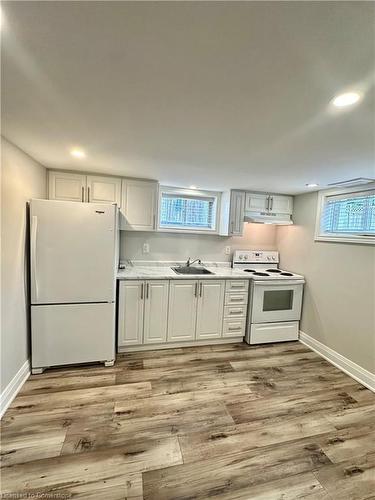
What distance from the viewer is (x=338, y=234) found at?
288 centimetres

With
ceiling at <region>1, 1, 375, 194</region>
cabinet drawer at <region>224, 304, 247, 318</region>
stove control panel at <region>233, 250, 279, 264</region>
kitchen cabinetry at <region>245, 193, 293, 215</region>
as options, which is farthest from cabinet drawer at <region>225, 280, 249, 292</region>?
ceiling at <region>1, 1, 375, 194</region>

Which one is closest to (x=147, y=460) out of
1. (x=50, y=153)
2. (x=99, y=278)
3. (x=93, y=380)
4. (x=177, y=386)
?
(x=177, y=386)

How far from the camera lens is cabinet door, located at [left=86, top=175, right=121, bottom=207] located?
112 inches

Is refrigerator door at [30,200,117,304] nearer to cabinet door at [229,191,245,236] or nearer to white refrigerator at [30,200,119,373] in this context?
white refrigerator at [30,200,119,373]

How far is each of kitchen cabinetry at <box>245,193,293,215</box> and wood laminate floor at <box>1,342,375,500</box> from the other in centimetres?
215

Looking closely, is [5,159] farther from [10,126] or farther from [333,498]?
[333,498]

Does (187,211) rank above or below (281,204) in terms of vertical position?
below

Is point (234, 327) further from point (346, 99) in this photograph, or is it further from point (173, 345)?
point (346, 99)

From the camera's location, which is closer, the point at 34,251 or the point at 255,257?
the point at 34,251

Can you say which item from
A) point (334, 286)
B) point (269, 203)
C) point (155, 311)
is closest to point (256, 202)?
point (269, 203)

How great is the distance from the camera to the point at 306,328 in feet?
10.8

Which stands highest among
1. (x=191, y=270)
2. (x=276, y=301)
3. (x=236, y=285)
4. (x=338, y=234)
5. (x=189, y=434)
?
(x=338, y=234)

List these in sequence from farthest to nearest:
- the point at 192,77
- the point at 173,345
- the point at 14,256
Answer: the point at 173,345 < the point at 14,256 < the point at 192,77

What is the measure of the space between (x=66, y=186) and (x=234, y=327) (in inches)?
110
